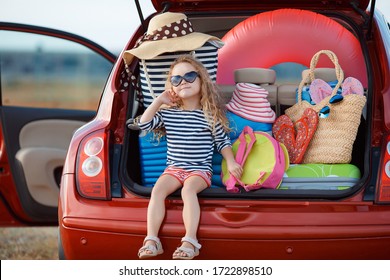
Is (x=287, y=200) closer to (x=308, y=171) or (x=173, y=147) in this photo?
(x=308, y=171)

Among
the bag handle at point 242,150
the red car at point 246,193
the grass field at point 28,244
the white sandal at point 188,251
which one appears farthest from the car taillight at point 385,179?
the grass field at point 28,244

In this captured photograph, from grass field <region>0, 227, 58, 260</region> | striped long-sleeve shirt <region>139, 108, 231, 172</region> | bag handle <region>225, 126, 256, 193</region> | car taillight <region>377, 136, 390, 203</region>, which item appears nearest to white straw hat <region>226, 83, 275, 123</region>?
bag handle <region>225, 126, 256, 193</region>

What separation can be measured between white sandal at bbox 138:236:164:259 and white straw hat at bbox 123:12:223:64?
38.9 inches

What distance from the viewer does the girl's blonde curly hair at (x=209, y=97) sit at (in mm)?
4301

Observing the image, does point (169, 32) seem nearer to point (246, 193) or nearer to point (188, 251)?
point (246, 193)

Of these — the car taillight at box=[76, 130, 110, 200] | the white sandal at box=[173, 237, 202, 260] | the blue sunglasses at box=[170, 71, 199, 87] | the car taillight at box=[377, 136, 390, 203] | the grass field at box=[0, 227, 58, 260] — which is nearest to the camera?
the white sandal at box=[173, 237, 202, 260]

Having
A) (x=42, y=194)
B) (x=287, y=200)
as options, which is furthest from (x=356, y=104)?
(x=42, y=194)

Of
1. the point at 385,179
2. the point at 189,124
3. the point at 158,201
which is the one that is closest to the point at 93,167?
the point at 158,201

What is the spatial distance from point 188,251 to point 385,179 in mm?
975

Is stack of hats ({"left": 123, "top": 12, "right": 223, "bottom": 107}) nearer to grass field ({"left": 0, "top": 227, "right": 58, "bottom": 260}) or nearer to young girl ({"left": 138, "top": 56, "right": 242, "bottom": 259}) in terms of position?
young girl ({"left": 138, "top": 56, "right": 242, "bottom": 259})

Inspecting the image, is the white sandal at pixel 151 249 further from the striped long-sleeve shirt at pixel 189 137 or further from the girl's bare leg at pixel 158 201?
the striped long-sleeve shirt at pixel 189 137

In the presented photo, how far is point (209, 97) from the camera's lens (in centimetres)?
Answer: 433

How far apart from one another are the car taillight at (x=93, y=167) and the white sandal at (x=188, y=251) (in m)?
0.47

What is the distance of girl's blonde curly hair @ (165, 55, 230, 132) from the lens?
169 inches
